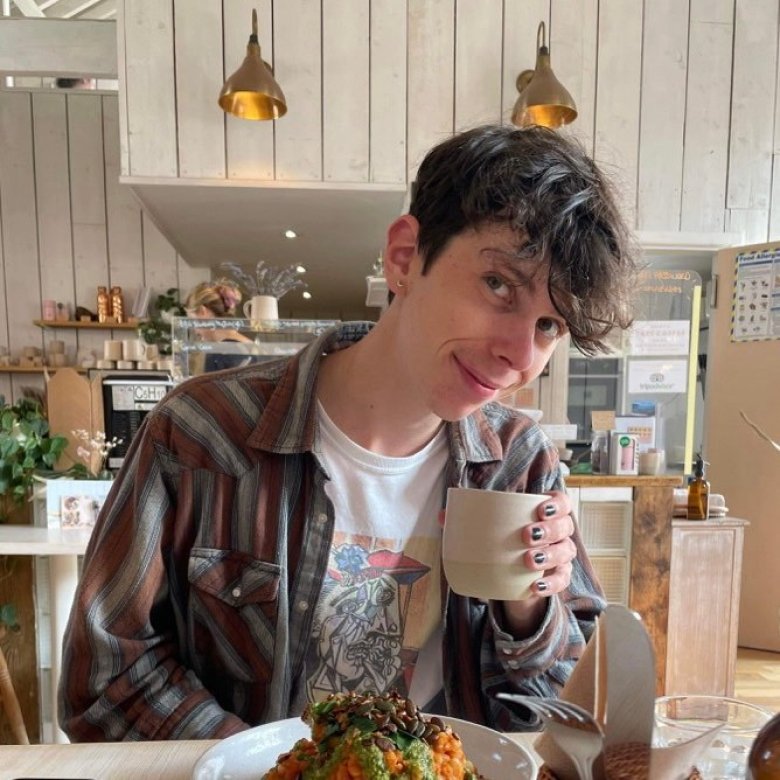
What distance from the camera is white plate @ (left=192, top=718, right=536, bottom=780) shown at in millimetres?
545

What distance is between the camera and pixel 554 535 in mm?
672

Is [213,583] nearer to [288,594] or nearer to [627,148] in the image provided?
[288,594]

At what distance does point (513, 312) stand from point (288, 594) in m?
0.54

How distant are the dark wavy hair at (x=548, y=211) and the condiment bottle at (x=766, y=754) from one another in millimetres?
477

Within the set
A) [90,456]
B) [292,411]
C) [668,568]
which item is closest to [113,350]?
[90,456]

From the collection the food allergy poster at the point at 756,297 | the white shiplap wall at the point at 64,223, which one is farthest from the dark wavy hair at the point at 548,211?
the white shiplap wall at the point at 64,223

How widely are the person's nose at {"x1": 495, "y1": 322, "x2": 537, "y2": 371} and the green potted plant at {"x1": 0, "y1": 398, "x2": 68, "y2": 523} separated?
1777 millimetres

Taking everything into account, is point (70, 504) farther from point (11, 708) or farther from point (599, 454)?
point (599, 454)

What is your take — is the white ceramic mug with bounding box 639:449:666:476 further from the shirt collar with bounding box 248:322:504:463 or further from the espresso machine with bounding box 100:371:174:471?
the espresso machine with bounding box 100:371:174:471

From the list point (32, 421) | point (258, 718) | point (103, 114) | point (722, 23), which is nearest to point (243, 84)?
point (32, 421)

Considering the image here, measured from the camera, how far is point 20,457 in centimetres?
195

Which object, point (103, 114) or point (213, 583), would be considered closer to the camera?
point (213, 583)

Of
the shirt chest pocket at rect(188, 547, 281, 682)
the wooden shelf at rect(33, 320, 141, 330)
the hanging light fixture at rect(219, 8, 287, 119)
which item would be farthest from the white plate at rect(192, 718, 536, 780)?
the wooden shelf at rect(33, 320, 141, 330)

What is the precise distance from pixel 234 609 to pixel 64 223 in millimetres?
5375
